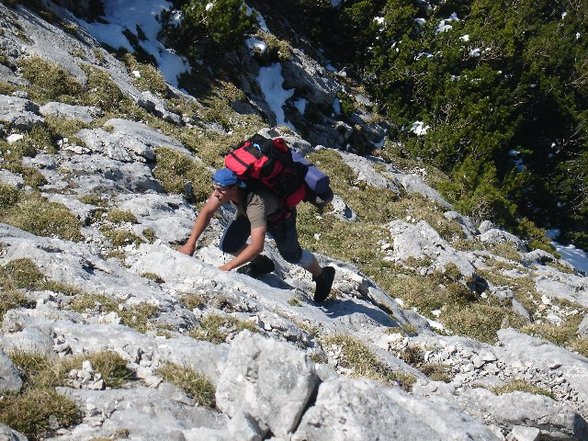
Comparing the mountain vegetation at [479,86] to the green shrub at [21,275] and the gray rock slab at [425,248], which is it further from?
the green shrub at [21,275]

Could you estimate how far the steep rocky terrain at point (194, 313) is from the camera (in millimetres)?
4488

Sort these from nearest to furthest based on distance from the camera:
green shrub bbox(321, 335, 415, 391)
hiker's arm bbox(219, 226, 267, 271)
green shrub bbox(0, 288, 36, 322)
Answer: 1. green shrub bbox(0, 288, 36, 322)
2. green shrub bbox(321, 335, 415, 391)
3. hiker's arm bbox(219, 226, 267, 271)

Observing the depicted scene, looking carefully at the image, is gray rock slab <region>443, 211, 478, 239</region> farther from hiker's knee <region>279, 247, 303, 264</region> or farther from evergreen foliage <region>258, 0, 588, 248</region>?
hiker's knee <region>279, 247, 303, 264</region>

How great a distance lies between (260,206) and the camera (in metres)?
7.85

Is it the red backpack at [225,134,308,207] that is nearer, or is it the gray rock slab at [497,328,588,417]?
the red backpack at [225,134,308,207]

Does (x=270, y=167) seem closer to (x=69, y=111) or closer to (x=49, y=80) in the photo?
(x=69, y=111)

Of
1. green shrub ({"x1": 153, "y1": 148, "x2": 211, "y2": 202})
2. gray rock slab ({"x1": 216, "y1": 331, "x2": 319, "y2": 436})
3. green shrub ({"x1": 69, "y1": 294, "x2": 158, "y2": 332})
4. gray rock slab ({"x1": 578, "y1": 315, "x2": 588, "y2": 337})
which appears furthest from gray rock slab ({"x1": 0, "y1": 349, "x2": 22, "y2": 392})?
gray rock slab ({"x1": 578, "y1": 315, "x2": 588, "y2": 337})

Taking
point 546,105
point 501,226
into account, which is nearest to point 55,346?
point 501,226

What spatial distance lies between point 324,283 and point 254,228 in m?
2.07

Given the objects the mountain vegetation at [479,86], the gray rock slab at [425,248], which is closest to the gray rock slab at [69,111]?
the gray rock slab at [425,248]

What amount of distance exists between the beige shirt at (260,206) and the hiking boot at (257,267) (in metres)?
1.66

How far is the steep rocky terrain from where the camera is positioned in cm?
449

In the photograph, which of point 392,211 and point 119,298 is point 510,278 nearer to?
point 392,211

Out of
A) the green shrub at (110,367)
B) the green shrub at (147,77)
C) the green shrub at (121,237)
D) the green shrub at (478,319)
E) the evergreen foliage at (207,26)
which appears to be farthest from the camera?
the evergreen foliage at (207,26)
